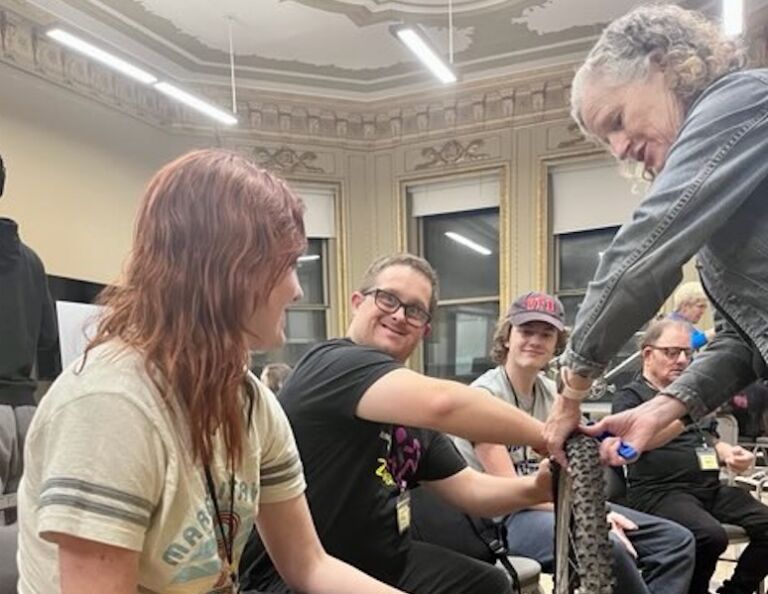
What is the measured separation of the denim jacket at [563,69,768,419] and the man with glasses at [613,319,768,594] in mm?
1455

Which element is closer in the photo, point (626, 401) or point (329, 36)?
point (626, 401)

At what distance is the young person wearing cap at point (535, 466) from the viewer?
1867mm

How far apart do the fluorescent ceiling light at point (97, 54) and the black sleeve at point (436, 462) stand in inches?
147

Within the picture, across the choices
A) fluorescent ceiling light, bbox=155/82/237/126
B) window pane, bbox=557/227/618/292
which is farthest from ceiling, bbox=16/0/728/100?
window pane, bbox=557/227/618/292

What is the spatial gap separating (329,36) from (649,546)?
4664mm

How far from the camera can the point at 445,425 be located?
49.0 inches

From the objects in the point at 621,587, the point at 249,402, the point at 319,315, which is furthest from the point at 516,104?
the point at 249,402

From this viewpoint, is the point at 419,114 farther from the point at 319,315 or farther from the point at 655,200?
the point at 655,200

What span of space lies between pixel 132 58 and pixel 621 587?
440 cm

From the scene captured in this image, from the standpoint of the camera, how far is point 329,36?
18.2 ft

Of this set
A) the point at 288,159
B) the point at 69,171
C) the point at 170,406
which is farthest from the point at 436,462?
the point at 288,159

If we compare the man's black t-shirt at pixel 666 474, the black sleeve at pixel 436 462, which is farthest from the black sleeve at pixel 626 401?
the black sleeve at pixel 436 462

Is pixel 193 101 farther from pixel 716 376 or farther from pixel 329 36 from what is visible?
pixel 716 376

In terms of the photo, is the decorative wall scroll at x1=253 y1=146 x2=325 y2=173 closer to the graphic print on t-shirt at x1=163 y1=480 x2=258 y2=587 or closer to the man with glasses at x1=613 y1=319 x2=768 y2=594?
the man with glasses at x1=613 y1=319 x2=768 y2=594
